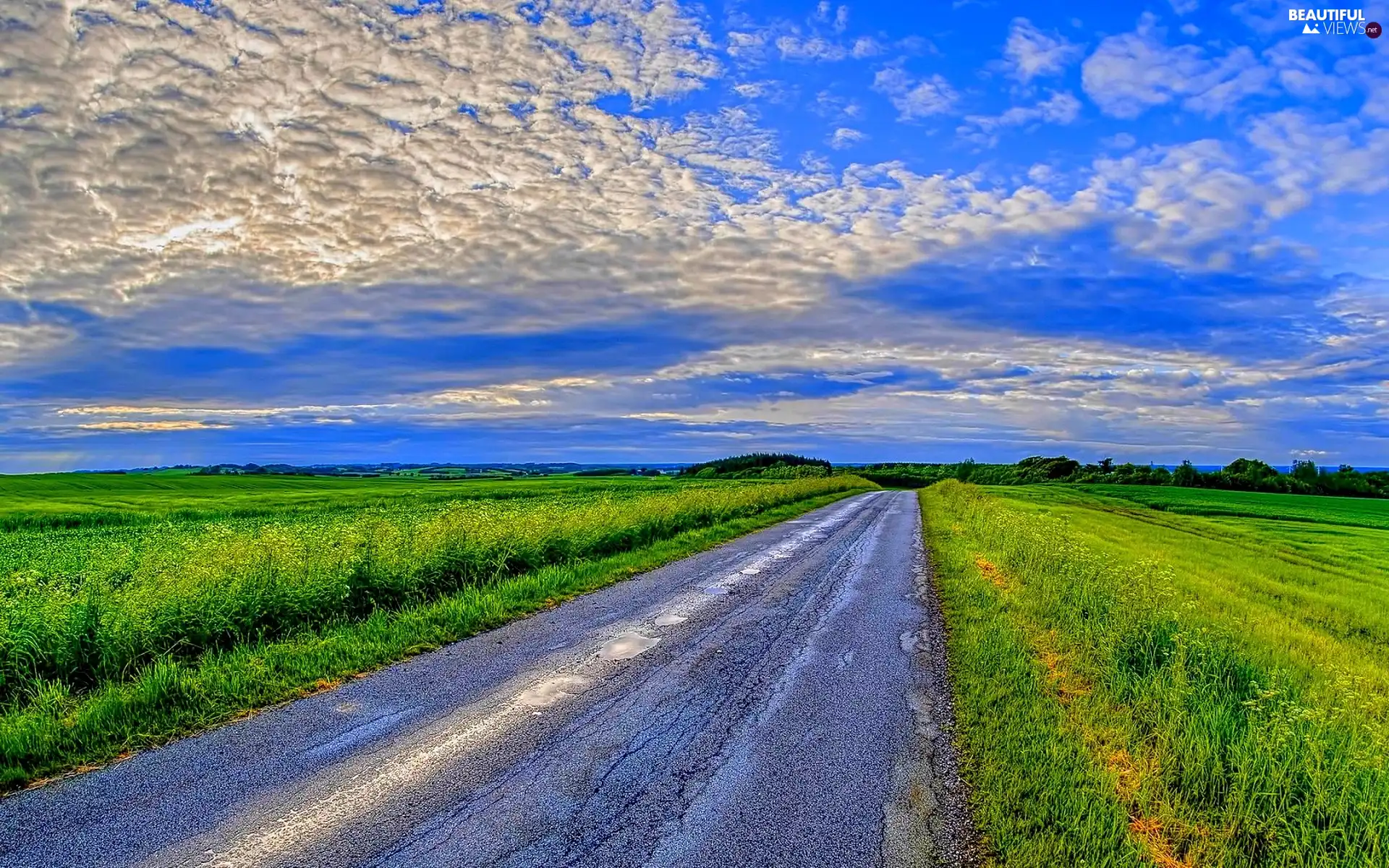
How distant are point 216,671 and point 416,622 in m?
2.47

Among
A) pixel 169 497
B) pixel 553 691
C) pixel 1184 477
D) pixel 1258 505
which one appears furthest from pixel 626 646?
pixel 1184 477

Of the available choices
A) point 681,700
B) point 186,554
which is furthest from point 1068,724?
point 186,554

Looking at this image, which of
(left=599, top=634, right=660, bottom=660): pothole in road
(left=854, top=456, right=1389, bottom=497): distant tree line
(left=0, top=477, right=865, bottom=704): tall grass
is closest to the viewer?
(left=0, top=477, right=865, bottom=704): tall grass

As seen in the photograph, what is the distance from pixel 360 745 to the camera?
5574 millimetres

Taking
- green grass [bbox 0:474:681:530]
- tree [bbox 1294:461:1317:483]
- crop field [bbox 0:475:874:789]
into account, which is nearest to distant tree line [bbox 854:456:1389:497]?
tree [bbox 1294:461:1317:483]

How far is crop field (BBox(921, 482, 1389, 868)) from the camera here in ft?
14.3

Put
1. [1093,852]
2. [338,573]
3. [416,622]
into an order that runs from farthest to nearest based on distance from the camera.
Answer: [338,573]
[416,622]
[1093,852]

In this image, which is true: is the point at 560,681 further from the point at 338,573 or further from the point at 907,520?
the point at 907,520

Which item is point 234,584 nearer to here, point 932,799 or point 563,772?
point 563,772

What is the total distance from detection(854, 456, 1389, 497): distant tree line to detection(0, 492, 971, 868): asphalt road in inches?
3597

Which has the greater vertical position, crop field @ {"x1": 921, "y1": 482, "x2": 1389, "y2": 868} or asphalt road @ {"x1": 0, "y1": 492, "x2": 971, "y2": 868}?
crop field @ {"x1": 921, "y1": 482, "x2": 1389, "y2": 868}

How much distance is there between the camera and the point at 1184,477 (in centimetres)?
9050

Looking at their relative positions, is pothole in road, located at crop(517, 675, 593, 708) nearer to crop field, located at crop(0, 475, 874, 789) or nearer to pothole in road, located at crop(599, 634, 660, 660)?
pothole in road, located at crop(599, 634, 660, 660)

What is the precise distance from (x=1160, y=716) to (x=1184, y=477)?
102 meters
